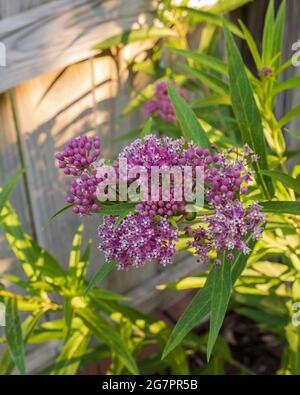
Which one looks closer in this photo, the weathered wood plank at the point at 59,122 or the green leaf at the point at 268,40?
the green leaf at the point at 268,40

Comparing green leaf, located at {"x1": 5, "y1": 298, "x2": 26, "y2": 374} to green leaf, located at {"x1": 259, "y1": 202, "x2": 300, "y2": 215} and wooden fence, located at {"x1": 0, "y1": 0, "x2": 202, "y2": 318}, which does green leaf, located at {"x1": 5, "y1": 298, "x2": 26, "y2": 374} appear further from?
green leaf, located at {"x1": 259, "y1": 202, "x2": 300, "y2": 215}

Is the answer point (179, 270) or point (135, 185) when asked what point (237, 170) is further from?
point (179, 270)

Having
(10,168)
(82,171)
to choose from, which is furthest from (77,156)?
(10,168)

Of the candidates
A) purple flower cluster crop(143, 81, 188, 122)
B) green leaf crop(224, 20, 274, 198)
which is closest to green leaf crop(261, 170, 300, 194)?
green leaf crop(224, 20, 274, 198)

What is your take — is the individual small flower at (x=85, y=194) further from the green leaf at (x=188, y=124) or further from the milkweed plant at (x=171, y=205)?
the green leaf at (x=188, y=124)

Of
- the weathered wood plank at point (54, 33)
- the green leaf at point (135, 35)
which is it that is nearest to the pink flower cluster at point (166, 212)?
the weathered wood plank at point (54, 33)

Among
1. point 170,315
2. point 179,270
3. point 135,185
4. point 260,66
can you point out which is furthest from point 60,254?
point 135,185
